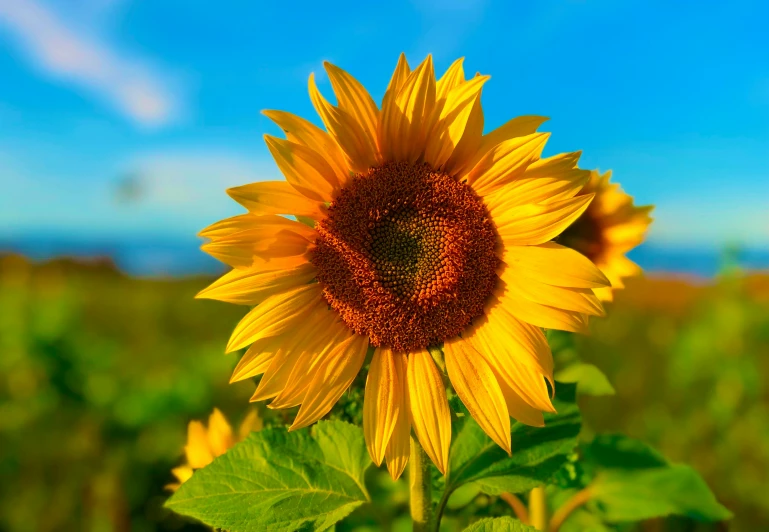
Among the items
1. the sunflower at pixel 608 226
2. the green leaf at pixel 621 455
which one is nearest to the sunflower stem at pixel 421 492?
the green leaf at pixel 621 455

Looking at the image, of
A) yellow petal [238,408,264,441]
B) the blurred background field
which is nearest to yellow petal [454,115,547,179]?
yellow petal [238,408,264,441]

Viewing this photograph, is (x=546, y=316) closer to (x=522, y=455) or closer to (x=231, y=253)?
(x=522, y=455)

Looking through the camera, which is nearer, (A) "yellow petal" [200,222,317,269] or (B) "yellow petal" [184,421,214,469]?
(A) "yellow petal" [200,222,317,269]

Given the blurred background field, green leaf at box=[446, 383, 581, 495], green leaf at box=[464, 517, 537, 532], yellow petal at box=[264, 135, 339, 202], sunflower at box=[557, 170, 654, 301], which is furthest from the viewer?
the blurred background field

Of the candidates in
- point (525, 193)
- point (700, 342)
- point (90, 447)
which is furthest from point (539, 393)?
point (700, 342)

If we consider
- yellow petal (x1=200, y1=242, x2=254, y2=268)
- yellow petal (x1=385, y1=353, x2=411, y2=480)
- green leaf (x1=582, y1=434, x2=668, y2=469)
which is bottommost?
green leaf (x1=582, y1=434, x2=668, y2=469)

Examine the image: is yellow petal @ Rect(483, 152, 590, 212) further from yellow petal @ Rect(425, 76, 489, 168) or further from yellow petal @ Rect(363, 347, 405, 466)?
yellow petal @ Rect(363, 347, 405, 466)
